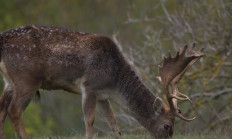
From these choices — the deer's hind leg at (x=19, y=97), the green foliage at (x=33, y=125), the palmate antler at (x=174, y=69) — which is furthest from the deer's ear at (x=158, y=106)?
the green foliage at (x=33, y=125)

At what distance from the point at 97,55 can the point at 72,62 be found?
431 millimetres

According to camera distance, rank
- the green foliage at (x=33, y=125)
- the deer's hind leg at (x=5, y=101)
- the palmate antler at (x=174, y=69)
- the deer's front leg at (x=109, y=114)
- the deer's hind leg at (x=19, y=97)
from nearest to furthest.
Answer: the deer's hind leg at (x=19, y=97), the palmate antler at (x=174, y=69), the deer's hind leg at (x=5, y=101), the deer's front leg at (x=109, y=114), the green foliage at (x=33, y=125)

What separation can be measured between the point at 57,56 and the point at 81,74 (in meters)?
0.49

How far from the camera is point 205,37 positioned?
48.8ft

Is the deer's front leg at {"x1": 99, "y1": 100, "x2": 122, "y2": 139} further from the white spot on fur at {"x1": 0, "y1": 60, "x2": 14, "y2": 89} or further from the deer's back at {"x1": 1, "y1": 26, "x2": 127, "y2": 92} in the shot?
the white spot on fur at {"x1": 0, "y1": 60, "x2": 14, "y2": 89}

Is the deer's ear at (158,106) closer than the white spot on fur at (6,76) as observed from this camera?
No

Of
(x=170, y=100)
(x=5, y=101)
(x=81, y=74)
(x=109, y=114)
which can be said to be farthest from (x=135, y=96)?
(x=5, y=101)

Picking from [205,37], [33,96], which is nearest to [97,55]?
[33,96]

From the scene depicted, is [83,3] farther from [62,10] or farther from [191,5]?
[191,5]

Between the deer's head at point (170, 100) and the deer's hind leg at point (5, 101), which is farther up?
the deer's hind leg at point (5, 101)

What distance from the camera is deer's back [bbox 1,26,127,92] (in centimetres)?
1055

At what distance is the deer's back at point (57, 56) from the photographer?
416 inches

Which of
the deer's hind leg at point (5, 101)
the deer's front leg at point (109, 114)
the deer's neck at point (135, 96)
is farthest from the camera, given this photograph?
the deer's front leg at point (109, 114)

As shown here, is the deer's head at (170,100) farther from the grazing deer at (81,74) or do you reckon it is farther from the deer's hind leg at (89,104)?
the deer's hind leg at (89,104)
